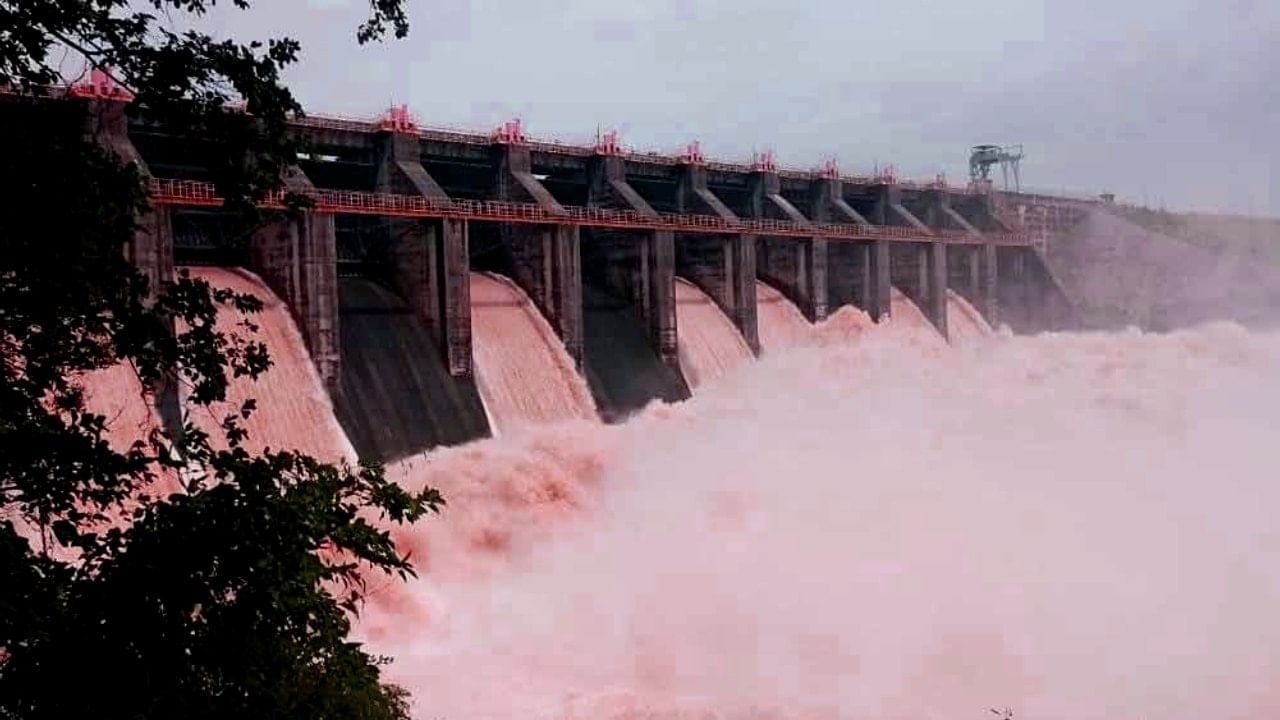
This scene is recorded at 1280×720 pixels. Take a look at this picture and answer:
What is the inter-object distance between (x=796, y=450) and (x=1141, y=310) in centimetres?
4012

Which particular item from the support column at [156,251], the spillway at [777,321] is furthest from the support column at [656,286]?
the support column at [156,251]

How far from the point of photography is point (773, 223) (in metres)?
40.2

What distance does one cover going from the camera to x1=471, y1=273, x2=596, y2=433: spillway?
27938 mm

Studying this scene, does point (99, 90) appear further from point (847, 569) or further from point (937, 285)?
point (937, 285)

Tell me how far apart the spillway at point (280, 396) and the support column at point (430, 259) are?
3.80 m

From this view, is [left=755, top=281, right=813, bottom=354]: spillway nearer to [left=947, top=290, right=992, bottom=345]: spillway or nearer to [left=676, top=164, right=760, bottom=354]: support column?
[left=676, top=164, right=760, bottom=354]: support column

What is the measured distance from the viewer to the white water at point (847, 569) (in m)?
16.3

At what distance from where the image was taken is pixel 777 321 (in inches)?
1587

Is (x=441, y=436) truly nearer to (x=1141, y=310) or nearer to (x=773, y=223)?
(x=773, y=223)

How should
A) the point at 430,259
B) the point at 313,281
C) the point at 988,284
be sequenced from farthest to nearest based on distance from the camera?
the point at 988,284 → the point at 430,259 → the point at 313,281

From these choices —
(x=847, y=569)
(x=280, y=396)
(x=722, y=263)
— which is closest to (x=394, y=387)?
(x=280, y=396)

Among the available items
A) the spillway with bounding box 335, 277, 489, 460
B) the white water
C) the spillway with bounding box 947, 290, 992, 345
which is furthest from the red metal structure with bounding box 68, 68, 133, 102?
the spillway with bounding box 947, 290, 992, 345

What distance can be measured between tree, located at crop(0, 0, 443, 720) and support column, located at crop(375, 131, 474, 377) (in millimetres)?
20149

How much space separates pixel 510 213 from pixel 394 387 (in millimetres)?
6495
